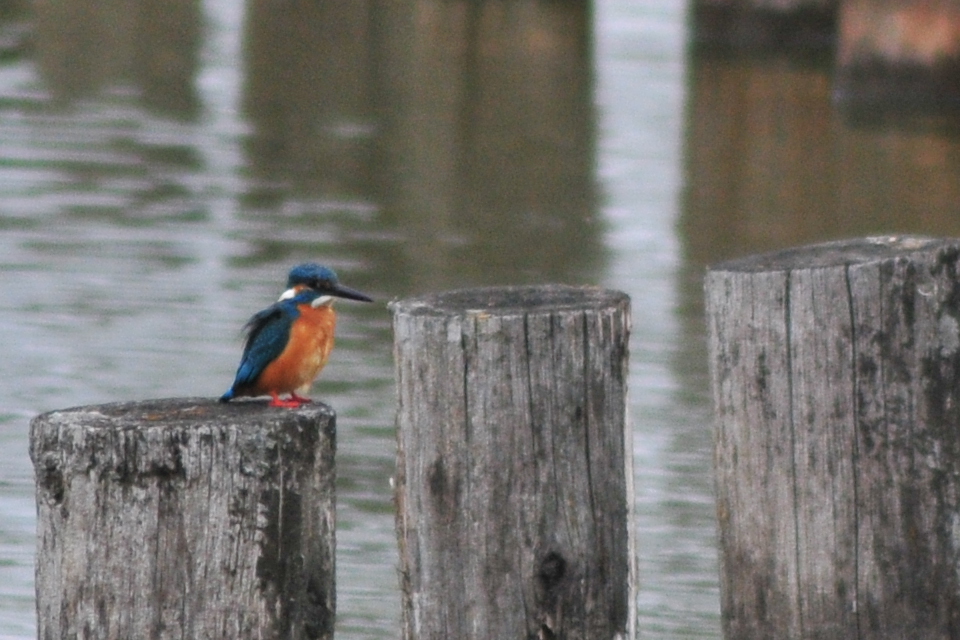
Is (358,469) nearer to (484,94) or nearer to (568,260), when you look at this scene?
(568,260)

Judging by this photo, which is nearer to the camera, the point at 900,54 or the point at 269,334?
the point at 269,334

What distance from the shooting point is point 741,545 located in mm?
3824

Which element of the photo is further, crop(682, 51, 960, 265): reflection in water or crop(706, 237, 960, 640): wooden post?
crop(682, 51, 960, 265): reflection in water

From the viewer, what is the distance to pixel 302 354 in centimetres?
421

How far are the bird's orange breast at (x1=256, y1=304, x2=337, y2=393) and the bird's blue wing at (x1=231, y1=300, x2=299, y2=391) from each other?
0.04 feet

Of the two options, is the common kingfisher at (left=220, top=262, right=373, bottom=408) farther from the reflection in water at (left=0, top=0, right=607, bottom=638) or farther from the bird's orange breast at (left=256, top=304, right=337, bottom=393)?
the reflection in water at (left=0, top=0, right=607, bottom=638)

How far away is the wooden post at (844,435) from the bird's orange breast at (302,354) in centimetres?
94

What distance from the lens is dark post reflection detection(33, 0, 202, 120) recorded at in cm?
1720

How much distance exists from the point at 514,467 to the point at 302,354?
0.78m

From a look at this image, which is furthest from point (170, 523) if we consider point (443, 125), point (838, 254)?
point (443, 125)

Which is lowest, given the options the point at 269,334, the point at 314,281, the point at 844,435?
the point at 844,435

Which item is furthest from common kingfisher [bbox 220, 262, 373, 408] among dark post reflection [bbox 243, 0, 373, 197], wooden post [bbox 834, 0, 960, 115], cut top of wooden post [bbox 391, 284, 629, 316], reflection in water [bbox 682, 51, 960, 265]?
wooden post [bbox 834, 0, 960, 115]

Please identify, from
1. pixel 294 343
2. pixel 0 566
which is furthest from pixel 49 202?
pixel 294 343

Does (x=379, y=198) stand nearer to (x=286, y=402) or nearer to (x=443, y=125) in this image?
(x=443, y=125)
